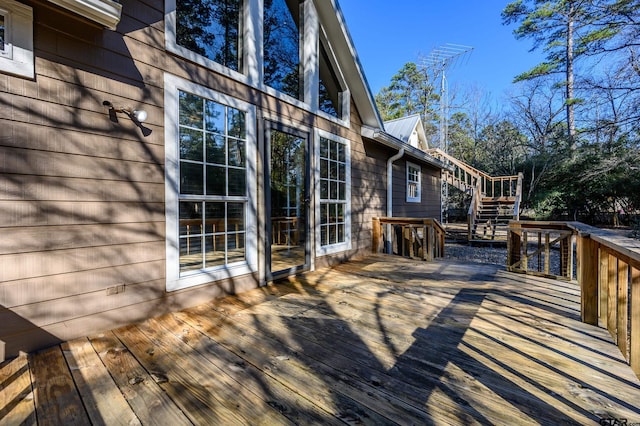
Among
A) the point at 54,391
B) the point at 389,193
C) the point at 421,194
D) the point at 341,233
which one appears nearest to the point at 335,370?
the point at 54,391

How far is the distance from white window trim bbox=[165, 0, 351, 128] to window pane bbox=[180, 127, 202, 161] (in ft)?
2.41

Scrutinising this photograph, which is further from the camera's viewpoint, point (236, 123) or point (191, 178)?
point (236, 123)

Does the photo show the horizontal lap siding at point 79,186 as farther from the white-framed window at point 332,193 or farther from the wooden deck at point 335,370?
the white-framed window at point 332,193

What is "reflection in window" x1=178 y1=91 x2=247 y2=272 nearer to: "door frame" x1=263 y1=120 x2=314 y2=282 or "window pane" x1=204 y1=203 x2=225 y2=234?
"window pane" x1=204 y1=203 x2=225 y2=234

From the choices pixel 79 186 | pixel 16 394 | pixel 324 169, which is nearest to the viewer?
pixel 16 394

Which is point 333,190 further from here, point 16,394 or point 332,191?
point 16,394

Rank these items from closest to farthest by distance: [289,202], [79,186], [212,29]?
[79,186]
[212,29]
[289,202]

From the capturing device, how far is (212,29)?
131 inches

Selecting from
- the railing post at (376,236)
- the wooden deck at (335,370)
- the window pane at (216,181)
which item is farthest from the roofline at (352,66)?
the wooden deck at (335,370)

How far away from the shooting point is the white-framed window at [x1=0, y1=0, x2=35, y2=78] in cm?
197

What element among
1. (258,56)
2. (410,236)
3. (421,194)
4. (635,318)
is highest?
(258,56)

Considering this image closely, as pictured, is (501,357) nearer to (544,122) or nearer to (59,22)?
(59,22)

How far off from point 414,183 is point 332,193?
4290mm

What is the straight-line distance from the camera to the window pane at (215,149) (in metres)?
3.16
